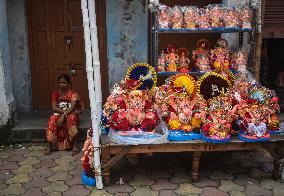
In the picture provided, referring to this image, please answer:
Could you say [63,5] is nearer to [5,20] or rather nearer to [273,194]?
[5,20]

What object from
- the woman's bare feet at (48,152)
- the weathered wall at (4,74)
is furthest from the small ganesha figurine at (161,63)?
the weathered wall at (4,74)

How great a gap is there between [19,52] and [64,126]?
2049mm

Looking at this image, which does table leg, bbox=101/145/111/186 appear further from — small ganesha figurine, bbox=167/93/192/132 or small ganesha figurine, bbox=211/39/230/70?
small ganesha figurine, bbox=211/39/230/70

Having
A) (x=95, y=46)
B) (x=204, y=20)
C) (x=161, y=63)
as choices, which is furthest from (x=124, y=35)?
(x=95, y=46)

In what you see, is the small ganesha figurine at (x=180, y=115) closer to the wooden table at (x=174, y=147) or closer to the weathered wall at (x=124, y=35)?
the wooden table at (x=174, y=147)

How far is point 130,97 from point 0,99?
277cm

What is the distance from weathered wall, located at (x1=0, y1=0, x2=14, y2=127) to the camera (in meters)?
6.69

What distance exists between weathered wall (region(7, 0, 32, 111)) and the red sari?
138cm

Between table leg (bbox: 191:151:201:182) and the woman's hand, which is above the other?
the woman's hand

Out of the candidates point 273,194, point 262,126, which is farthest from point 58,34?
point 273,194

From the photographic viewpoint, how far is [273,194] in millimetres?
5188

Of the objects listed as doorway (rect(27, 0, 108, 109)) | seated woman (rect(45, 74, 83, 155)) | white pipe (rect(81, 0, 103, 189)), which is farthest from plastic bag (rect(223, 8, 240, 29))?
seated woman (rect(45, 74, 83, 155))

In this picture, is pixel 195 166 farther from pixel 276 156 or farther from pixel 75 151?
pixel 75 151

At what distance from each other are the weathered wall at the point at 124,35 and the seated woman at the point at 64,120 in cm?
133
